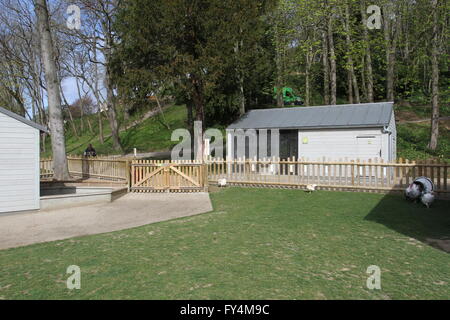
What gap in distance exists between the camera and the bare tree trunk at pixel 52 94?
1533 cm

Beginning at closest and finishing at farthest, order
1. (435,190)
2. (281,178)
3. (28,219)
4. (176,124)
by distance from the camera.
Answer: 1. (28,219)
2. (435,190)
3. (281,178)
4. (176,124)

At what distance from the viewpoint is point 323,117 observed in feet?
57.4

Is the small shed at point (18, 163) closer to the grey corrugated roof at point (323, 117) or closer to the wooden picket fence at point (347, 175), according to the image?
the wooden picket fence at point (347, 175)

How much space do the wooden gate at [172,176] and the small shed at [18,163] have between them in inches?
159

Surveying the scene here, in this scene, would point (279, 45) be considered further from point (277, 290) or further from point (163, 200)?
point (277, 290)

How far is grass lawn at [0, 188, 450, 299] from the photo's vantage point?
14.0 ft

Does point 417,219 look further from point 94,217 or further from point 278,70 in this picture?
point 278,70

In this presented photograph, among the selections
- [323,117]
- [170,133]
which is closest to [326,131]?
[323,117]

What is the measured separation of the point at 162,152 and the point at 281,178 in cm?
2068

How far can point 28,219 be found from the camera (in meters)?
9.27

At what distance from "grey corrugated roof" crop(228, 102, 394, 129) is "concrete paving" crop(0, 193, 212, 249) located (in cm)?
777

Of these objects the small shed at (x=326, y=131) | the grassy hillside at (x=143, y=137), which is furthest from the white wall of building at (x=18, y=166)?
the grassy hillside at (x=143, y=137)

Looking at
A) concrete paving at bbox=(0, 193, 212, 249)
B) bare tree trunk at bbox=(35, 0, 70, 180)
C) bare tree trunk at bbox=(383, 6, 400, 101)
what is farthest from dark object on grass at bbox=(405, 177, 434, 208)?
bare tree trunk at bbox=(383, 6, 400, 101)

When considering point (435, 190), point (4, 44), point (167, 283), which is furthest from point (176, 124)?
point (167, 283)
